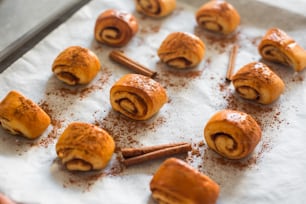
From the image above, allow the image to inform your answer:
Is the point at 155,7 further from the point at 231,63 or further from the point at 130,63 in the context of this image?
the point at 231,63

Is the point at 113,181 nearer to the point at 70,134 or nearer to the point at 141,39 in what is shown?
the point at 70,134

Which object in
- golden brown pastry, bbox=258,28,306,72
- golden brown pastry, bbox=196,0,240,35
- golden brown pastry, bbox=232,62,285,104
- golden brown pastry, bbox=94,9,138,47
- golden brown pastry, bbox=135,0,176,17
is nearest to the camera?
golden brown pastry, bbox=232,62,285,104

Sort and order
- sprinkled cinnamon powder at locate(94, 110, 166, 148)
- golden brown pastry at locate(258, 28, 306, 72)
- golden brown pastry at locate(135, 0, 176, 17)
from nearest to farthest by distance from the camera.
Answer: sprinkled cinnamon powder at locate(94, 110, 166, 148)
golden brown pastry at locate(258, 28, 306, 72)
golden brown pastry at locate(135, 0, 176, 17)

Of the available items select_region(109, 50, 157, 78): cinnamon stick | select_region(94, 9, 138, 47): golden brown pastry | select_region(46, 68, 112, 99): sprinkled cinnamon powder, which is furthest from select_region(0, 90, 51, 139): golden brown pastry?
select_region(94, 9, 138, 47): golden brown pastry

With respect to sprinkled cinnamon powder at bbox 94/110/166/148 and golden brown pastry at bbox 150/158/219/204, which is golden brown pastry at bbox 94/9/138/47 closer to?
sprinkled cinnamon powder at bbox 94/110/166/148

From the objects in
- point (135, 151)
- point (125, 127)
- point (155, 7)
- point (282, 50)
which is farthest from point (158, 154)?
point (155, 7)
